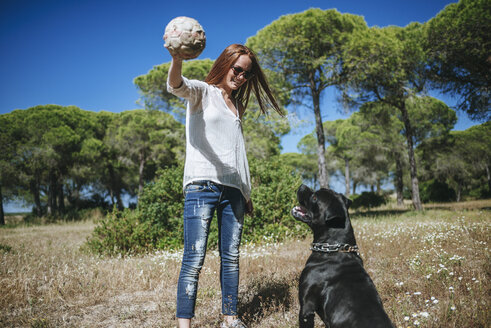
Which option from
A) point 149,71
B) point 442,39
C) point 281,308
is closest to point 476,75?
point 442,39

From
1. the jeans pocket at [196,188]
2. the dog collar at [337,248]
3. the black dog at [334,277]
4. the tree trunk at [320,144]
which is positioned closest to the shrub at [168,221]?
the black dog at [334,277]

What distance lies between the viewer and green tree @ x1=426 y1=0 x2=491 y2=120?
12.2m

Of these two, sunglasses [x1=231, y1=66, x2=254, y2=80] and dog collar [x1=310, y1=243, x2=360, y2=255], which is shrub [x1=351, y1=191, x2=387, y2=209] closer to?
dog collar [x1=310, y1=243, x2=360, y2=255]

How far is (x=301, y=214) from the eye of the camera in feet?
9.41

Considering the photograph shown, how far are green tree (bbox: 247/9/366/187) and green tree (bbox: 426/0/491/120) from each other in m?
3.69

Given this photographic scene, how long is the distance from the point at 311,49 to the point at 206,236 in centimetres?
1361

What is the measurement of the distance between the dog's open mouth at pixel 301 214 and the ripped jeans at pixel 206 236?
71 cm

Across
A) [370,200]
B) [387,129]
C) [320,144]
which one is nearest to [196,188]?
[320,144]

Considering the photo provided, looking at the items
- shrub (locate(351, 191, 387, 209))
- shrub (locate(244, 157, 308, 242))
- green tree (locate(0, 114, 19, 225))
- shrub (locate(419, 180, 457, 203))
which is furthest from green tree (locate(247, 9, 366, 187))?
shrub (locate(419, 180, 457, 203))

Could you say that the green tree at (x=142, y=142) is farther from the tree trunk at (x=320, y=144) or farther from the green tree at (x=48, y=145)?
the tree trunk at (x=320, y=144)

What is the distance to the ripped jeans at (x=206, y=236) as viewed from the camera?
83.4 inches

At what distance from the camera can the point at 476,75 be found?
521 inches

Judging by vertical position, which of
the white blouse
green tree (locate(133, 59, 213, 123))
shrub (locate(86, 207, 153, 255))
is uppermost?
green tree (locate(133, 59, 213, 123))

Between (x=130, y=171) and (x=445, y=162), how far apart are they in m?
27.9
